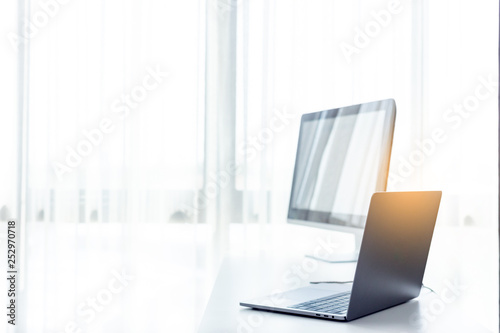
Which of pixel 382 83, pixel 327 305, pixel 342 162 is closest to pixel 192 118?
pixel 382 83

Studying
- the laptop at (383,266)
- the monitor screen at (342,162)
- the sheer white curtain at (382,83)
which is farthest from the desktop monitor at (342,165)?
the sheer white curtain at (382,83)

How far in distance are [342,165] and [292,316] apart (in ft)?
2.14

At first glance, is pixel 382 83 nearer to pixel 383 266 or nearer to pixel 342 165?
pixel 342 165

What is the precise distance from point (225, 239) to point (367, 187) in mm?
1131

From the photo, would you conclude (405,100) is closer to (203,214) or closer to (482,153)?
(482,153)

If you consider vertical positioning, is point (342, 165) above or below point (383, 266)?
above

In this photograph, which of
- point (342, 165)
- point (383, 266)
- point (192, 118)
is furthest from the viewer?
point (192, 118)

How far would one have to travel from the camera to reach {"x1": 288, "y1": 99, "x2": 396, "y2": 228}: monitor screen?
1.28 meters

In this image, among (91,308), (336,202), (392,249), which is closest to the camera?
(392,249)

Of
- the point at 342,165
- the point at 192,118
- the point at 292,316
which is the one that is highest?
the point at 192,118

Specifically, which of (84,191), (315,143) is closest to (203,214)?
(84,191)

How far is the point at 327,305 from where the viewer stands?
901 millimetres

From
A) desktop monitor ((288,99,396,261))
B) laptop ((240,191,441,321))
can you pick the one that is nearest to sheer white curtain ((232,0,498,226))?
desktop monitor ((288,99,396,261))

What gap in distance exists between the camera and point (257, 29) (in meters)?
2.32
